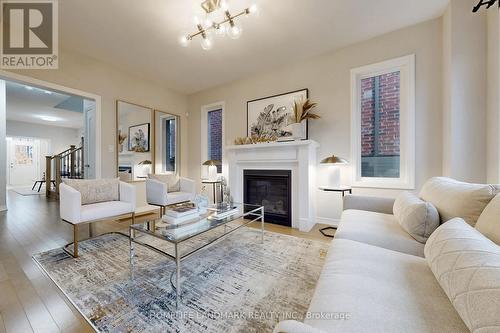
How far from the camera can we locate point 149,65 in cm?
345

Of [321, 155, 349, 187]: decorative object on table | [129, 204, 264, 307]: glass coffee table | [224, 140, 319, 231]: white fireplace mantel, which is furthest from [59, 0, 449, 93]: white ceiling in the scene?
[129, 204, 264, 307]: glass coffee table

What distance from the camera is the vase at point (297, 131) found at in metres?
3.01

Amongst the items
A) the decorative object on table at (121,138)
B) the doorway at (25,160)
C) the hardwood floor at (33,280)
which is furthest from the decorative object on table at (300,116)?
the doorway at (25,160)

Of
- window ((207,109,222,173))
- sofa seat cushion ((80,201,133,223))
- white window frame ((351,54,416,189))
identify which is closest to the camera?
sofa seat cushion ((80,201,133,223))

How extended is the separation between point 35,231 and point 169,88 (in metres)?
3.27

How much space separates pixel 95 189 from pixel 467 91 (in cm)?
434

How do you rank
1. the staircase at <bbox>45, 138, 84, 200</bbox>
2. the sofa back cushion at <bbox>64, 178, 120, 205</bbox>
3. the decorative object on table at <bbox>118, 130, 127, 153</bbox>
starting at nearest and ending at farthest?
the sofa back cushion at <bbox>64, 178, 120, 205</bbox> < the decorative object on table at <bbox>118, 130, 127, 153</bbox> < the staircase at <bbox>45, 138, 84, 200</bbox>

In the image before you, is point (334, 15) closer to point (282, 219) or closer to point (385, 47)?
point (385, 47)

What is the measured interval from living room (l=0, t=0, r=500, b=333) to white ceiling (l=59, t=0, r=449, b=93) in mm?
24

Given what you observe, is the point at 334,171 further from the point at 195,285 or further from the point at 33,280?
the point at 33,280

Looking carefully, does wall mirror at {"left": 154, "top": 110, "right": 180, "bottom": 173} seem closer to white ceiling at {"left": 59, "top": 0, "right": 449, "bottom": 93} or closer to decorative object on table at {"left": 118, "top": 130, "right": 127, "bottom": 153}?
decorative object on table at {"left": 118, "top": 130, "right": 127, "bottom": 153}

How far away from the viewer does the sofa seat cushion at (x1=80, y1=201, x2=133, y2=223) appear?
212 cm

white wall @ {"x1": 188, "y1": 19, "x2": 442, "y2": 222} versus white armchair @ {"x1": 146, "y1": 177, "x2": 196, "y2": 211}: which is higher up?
white wall @ {"x1": 188, "y1": 19, "x2": 442, "y2": 222}

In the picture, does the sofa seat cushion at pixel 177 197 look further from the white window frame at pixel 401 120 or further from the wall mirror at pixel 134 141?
the white window frame at pixel 401 120
